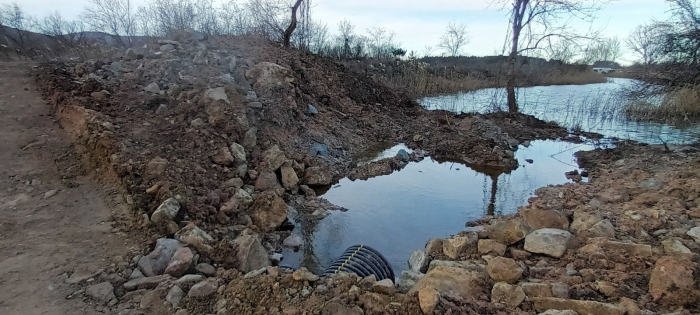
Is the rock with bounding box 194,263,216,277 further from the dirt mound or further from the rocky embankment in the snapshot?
the dirt mound

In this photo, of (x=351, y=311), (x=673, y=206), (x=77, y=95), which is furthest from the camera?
(x=77, y=95)

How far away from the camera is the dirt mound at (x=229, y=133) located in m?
4.57

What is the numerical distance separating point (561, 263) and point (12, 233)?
16.4 ft

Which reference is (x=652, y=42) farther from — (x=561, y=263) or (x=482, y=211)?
(x=561, y=263)

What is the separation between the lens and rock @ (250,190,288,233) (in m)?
4.95

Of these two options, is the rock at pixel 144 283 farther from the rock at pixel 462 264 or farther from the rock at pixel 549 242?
the rock at pixel 549 242

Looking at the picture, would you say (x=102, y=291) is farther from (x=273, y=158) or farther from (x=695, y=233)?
(x=695, y=233)

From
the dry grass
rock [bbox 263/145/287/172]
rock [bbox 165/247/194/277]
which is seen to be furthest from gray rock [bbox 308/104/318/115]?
the dry grass

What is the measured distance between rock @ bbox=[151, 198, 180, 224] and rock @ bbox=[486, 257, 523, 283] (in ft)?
10.2

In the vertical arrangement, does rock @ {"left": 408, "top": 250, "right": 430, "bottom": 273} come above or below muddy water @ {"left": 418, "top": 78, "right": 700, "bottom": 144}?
below

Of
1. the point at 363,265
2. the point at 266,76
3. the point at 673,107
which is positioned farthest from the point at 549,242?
the point at 673,107

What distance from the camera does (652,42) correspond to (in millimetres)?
10305

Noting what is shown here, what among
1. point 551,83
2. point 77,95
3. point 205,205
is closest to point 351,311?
point 205,205

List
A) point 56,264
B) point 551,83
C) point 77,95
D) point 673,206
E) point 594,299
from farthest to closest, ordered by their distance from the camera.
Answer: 1. point 551,83
2. point 77,95
3. point 673,206
4. point 56,264
5. point 594,299
